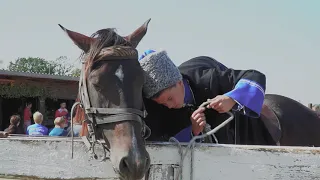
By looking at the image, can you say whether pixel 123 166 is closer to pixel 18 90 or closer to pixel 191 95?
pixel 191 95

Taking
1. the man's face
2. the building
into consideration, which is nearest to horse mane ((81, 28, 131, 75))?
the man's face

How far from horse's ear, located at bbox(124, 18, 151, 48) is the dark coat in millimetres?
409

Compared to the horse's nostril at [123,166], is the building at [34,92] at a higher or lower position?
higher

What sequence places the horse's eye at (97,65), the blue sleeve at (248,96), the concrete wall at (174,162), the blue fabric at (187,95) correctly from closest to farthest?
the concrete wall at (174,162) < the horse's eye at (97,65) < the blue sleeve at (248,96) < the blue fabric at (187,95)

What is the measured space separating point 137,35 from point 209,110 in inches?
27.8

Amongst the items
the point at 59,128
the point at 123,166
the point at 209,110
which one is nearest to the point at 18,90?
the point at 59,128

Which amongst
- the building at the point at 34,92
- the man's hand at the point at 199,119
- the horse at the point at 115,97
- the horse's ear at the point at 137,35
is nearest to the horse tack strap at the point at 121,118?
the horse at the point at 115,97

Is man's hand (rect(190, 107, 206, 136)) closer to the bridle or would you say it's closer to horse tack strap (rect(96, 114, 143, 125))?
the bridle

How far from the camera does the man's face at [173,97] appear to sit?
273cm

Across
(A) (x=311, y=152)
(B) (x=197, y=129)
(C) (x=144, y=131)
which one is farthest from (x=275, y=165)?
(B) (x=197, y=129)

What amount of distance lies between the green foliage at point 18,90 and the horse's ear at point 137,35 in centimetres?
1128

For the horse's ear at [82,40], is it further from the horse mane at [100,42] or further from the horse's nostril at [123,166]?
the horse's nostril at [123,166]

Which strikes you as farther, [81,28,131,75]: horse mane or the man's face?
the man's face

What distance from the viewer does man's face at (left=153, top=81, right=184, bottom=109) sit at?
273cm
